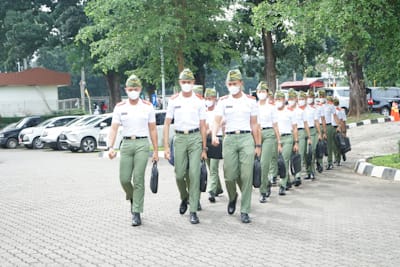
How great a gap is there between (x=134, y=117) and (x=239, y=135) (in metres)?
1.39

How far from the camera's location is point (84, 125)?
25641 millimetres

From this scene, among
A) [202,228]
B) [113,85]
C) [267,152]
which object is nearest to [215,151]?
[267,152]

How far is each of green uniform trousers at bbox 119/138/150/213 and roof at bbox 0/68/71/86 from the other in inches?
1361

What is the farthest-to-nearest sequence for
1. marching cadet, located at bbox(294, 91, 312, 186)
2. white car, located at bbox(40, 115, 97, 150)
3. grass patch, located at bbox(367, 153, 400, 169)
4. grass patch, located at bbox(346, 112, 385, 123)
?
1. grass patch, located at bbox(346, 112, 385, 123)
2. white car, located at bbox(40, 115, 97, 150)
3. grass patch, located at bbox(367, 153, 400, 169)
4. marching cadet, located at bbox(294, 91, 312, 186)

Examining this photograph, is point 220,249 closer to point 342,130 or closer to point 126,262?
point 126,262

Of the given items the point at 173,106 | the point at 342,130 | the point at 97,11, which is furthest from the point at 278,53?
the point at 173,106

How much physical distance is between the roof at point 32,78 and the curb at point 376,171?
30.6 meters

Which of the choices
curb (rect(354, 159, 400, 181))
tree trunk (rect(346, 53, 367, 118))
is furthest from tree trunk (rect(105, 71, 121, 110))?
curb (rect(354, 159, 400, 181))

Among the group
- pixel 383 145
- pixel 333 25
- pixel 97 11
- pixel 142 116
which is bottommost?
pixel 383 145

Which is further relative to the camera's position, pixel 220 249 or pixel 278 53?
pixel 278 53

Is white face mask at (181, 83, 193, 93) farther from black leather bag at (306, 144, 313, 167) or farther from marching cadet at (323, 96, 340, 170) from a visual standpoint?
marching cadet at (323, 96, 340, 170)

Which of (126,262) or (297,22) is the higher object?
(297,22)

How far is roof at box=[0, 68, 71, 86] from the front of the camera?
41.4 metres

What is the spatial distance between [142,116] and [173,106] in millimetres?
494
